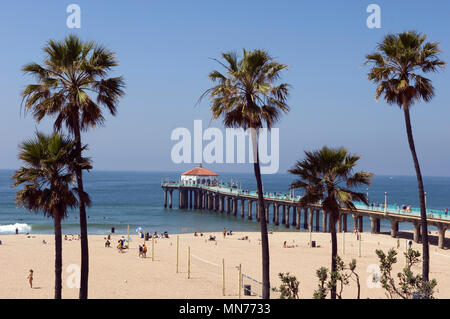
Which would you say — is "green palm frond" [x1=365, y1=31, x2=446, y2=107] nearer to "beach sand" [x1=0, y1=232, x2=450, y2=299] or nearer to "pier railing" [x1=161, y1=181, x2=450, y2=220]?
"beach sand" [x1=0, y1=232, x2=450, y2=299]

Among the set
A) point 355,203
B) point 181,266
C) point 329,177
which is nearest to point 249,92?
point 329,177

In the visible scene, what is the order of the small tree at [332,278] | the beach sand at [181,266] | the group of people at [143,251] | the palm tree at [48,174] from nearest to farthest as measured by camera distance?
1. the small tree at [332,278]
2. the palm tree at [48,174]
3. the beach sand at [181,266]
4. the group of people at [143,251]

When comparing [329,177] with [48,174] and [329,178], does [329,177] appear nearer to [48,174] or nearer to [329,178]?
[329,178]

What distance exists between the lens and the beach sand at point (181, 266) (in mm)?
20703

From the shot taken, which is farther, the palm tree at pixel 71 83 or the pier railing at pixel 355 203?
the pier railing at pixel 355 203

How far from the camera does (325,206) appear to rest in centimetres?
1373

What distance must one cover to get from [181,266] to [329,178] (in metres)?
17.0

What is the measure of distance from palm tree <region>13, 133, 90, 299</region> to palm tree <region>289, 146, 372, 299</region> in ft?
19.8

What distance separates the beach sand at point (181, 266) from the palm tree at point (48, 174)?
350 inches

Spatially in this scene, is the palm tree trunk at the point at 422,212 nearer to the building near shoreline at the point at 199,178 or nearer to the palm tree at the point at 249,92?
the palm tree at the point at 249,92

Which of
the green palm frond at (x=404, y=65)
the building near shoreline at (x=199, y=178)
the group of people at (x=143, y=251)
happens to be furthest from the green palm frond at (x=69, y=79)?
the building near shoreline at (x=199, y=178)

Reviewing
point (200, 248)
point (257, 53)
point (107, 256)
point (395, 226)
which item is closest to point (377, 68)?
point (257, 53)
